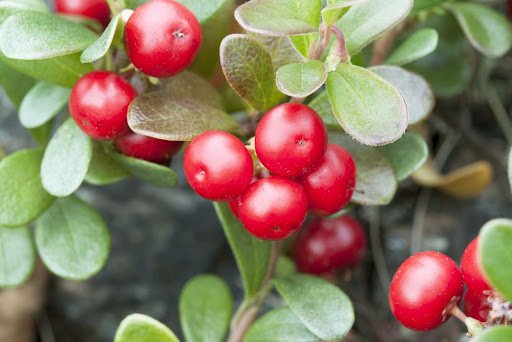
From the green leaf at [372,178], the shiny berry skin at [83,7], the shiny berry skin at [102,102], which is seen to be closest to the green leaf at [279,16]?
the shiny berry skin at [102,102]

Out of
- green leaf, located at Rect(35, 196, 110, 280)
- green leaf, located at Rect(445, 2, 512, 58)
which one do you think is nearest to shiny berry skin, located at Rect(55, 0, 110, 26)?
green leaf, located at Rect(35, 196, 110, 280)

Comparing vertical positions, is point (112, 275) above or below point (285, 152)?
below

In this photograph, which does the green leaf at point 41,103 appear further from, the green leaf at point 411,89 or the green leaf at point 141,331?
the green leaf at point 411,89

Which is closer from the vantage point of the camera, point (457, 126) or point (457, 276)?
point (457, 276)

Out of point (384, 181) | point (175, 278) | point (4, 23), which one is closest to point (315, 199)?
point (384, 181)

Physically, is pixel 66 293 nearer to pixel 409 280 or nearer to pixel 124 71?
pixel 124 71

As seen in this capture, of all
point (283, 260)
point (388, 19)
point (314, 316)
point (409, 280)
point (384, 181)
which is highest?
point (388, 19)

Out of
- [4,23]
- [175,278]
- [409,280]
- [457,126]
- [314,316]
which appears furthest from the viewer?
[457,126]
